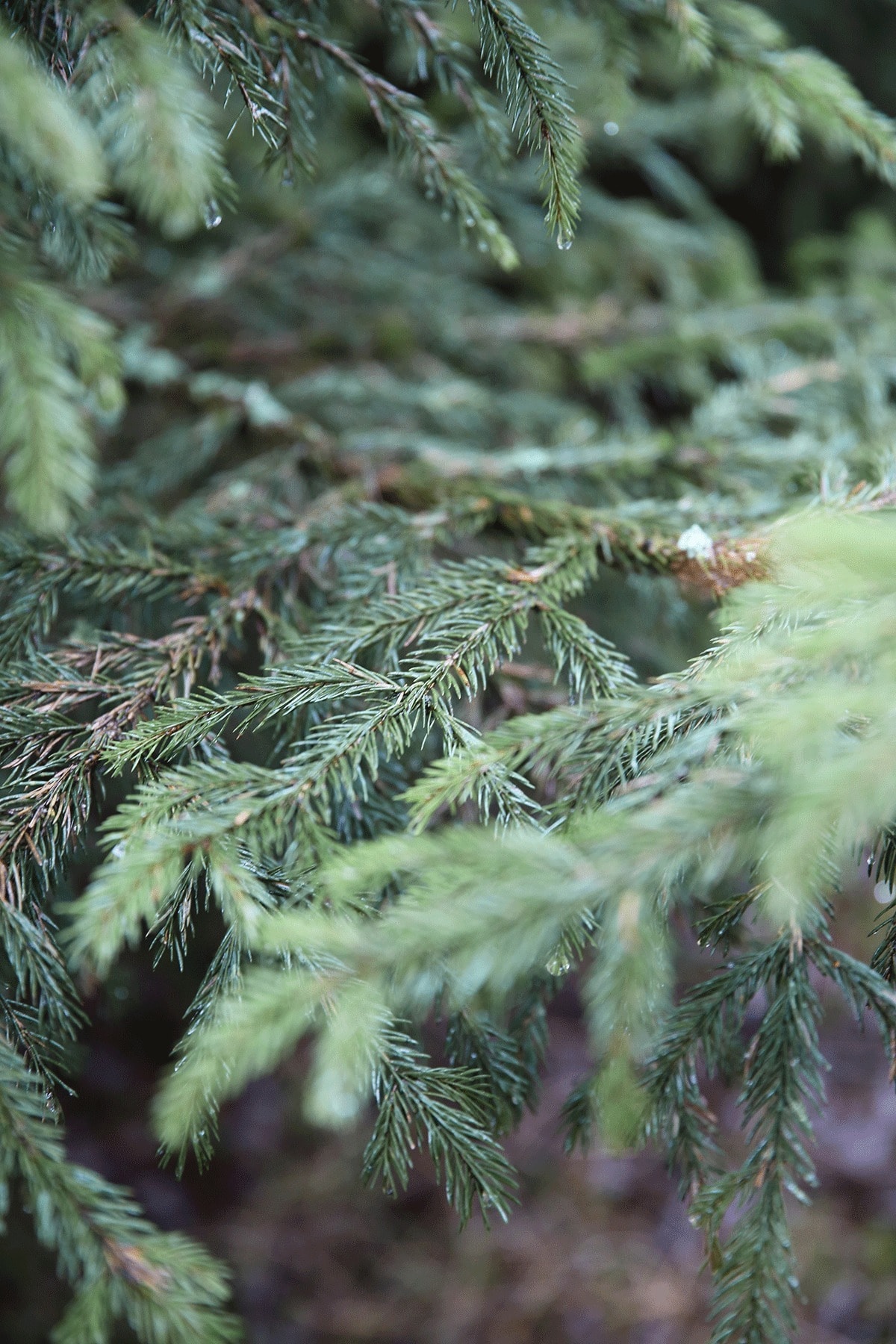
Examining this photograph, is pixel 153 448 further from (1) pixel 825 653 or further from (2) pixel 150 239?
(1) pixel 825 653

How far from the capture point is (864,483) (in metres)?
1.00

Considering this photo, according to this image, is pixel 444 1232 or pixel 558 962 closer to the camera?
pixel 558 962

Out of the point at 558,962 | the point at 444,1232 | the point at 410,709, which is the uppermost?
the point at 410,709

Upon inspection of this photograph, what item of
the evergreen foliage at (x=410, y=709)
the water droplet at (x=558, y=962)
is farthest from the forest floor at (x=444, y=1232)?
the water droplet at (x=558, y=962)

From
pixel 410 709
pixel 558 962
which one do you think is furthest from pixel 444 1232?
pixel 410 709

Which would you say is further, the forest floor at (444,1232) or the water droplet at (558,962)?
the forest floor at (444,1232)

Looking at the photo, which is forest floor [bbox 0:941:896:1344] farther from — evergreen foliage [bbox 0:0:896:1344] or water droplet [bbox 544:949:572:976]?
water droplet [bbox 544:949:572:976]

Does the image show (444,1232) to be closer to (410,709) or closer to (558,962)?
(558,962)

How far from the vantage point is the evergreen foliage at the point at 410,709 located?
0.63 meters

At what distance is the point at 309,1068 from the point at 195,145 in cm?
254

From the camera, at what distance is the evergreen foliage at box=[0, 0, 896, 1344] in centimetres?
63

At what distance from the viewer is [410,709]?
822mm

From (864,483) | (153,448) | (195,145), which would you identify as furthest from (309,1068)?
(195,145)

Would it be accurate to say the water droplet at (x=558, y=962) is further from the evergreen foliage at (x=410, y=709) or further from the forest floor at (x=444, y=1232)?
the forest floor at (x=444, y=1232)
